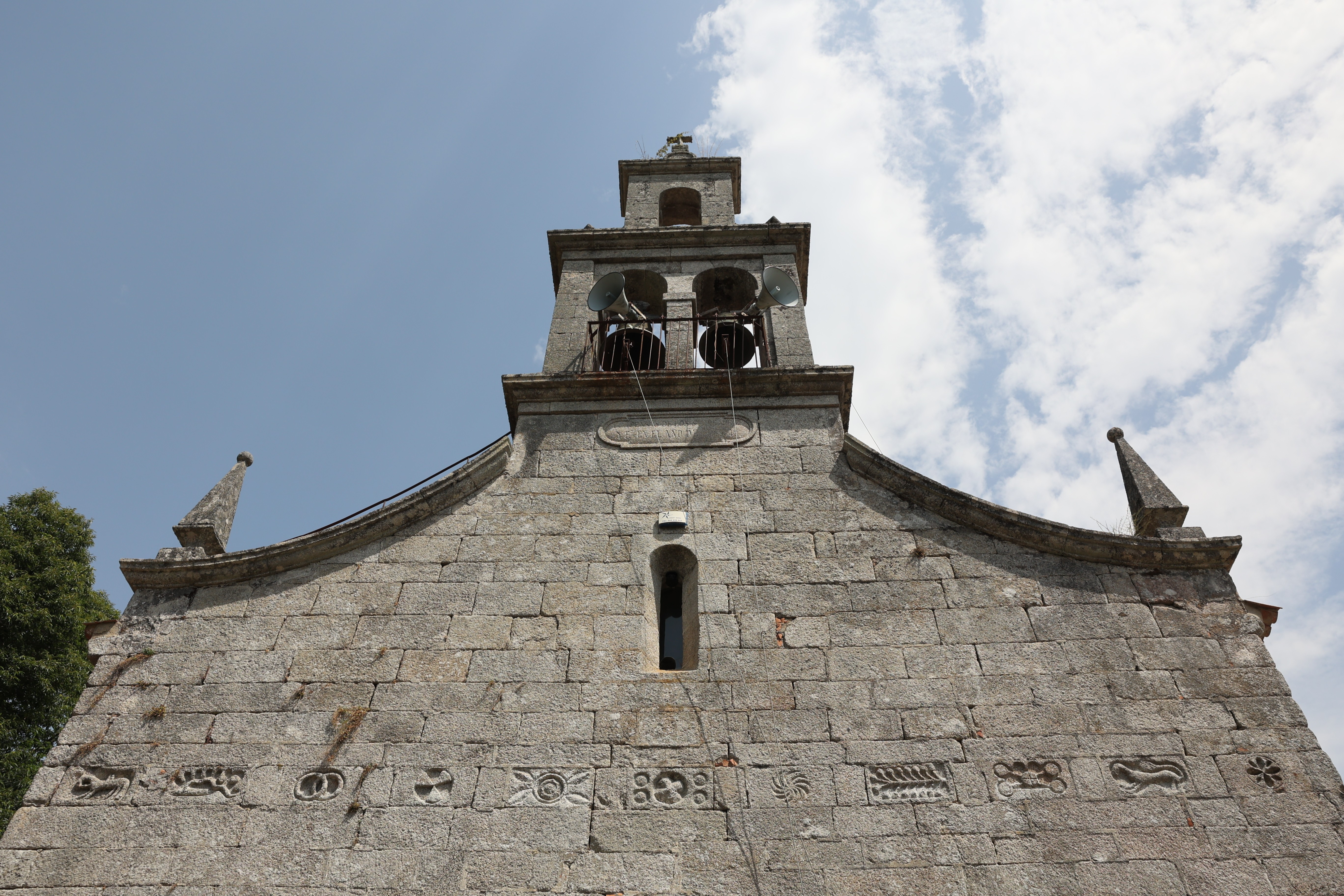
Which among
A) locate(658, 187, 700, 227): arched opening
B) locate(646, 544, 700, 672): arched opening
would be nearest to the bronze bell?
locate(658, 187, 700, 227): arched opening

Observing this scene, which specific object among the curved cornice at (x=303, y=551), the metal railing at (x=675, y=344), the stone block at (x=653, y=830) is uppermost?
the metal railing at (x=675, y=344)

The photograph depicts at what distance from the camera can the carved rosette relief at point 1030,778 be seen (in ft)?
18.7

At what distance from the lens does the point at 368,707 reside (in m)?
6.33

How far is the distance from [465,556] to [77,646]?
8855mm

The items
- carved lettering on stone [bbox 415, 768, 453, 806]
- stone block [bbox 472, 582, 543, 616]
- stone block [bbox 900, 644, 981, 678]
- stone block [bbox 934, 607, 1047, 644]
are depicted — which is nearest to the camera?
carved lettering on stone [bbox 415, 768, 453, 806]

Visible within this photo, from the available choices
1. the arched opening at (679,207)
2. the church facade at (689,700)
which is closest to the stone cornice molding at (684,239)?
the arched opening at (679,207)

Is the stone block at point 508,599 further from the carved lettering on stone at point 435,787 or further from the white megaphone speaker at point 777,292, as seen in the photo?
the white megaphone speaker at point 777,292

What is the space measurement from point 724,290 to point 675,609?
4.80 meters

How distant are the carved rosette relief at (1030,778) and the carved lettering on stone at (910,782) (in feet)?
1.10

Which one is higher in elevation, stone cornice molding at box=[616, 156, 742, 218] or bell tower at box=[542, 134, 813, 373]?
stone cornice molding at box=[616, 156, 742, 218]

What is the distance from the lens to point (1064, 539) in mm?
7086

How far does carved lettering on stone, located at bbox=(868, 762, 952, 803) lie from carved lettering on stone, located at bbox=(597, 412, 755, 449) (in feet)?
11.1

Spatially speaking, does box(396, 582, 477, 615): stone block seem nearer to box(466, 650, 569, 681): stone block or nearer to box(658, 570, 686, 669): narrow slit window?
box(466, 650, 569, 681): stone block

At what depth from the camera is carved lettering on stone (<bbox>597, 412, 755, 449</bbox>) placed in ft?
27.2
